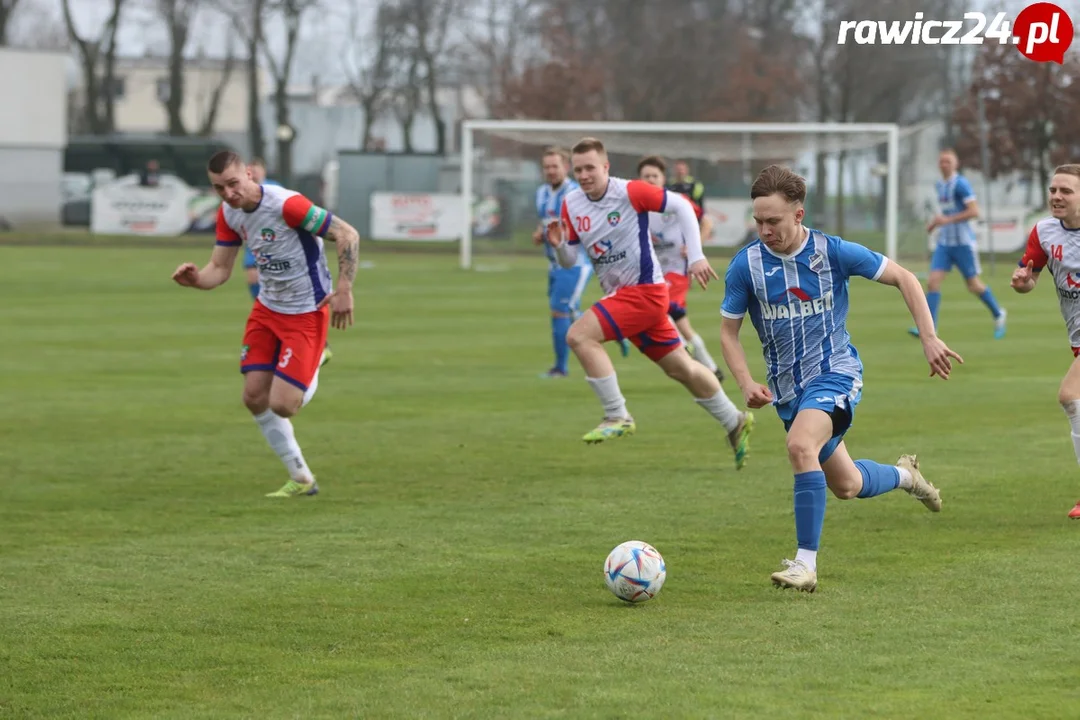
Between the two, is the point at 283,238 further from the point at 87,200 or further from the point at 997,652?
the point at 87,200

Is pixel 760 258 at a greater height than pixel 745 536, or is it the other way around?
pixel 760 258

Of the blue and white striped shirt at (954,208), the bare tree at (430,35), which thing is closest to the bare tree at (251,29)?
the bare tree at (430,35)

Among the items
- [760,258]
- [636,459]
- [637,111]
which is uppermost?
[637,111]

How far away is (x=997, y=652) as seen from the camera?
5.62 meters

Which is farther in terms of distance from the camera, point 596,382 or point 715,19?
point 715,19

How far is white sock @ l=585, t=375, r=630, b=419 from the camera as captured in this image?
10.8 metres

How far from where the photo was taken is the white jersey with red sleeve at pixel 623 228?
10.7 meters

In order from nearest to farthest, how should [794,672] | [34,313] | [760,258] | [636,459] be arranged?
1. [794,672]
2. [760,258]
3. [636,459]
4. [34,313]

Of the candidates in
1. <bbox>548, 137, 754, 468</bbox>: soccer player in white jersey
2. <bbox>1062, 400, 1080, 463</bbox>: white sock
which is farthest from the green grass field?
<bbox>548, 137, 754, 468</bbox>: soccer player in white jersey

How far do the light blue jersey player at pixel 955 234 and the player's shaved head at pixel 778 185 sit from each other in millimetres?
13323

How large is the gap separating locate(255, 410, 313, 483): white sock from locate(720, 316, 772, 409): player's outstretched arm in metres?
3.29

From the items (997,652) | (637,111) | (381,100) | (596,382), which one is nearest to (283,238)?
(596,382)

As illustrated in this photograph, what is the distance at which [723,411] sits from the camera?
10.4 meters

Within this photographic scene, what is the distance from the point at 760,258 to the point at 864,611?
162 centimetres
